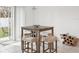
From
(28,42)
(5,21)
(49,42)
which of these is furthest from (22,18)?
(49,42)

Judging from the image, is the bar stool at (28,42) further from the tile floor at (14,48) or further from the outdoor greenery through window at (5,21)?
the outdoor greenery through window at (5,21)

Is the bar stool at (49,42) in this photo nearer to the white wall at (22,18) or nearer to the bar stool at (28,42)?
the bar stool at (28,42)

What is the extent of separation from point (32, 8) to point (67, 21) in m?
0.44

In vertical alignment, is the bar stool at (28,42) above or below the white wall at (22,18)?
below

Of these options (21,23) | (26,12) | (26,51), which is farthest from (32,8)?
(26,51)

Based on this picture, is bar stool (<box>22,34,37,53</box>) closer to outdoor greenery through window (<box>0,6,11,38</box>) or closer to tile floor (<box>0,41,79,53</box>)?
tile floor (<box>0,41,79,53</box>)

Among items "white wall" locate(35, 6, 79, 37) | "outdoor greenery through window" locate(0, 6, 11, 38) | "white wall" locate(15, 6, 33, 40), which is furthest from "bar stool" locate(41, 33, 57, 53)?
"outdoor greenery through window" locate(0, 6, 11, 38)

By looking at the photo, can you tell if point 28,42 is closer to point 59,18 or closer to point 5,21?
point 5,21

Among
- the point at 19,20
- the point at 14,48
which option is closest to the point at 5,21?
the point at 19,20

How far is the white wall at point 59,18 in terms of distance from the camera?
4.12ft

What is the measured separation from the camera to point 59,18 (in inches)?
51.6

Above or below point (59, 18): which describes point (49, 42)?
below

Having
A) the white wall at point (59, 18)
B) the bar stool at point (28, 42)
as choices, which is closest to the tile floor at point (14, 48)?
the bar stool at point (28, 42)

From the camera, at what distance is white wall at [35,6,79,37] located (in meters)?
1.25
